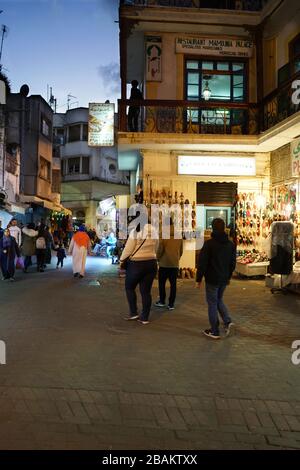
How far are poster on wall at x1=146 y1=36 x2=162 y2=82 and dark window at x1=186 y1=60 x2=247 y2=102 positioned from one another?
1.01 m

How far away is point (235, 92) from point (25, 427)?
13802 millimetres

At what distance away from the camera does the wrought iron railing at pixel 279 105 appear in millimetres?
12336

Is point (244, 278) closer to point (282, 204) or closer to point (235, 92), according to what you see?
point (282, 204)

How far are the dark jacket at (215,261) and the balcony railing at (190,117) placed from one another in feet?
26.9

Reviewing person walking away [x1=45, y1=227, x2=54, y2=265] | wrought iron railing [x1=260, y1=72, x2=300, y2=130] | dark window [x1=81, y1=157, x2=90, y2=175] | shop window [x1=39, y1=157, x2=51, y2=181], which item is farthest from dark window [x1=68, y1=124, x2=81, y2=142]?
wrought iron railing [x1=260, y1=72, x2=300, y2=130]

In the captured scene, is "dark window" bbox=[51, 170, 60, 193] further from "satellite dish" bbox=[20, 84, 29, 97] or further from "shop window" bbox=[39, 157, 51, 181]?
"satellite dish" bbox=[20, 84, 29, 97]

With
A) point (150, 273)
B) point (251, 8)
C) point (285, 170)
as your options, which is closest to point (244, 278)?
point (285, 170)

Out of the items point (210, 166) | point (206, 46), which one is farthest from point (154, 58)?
point (210, 166)

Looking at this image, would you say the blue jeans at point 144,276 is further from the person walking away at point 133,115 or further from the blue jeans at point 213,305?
the person walking away at point 133,115

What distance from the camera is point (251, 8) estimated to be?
14484mm

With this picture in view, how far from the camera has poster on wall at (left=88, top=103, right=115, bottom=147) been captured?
15.8 meters

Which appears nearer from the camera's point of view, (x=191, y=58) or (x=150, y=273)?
(x=150, y=273)

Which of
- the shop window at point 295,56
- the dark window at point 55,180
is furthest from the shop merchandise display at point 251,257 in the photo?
the dark window at point 55,180

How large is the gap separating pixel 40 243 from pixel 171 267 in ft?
27.8
